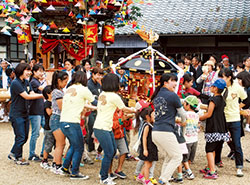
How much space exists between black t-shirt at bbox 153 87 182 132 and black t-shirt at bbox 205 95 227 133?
0.99 m

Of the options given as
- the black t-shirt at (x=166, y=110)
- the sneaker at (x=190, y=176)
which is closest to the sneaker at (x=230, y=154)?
the sneaker at (x=190, y=176)

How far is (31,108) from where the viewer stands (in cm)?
646

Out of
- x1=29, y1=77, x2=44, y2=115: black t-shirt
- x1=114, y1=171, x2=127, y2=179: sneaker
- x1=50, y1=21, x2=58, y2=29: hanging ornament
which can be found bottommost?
x1=114, y1=171, x2=127, y2=179: sneaker

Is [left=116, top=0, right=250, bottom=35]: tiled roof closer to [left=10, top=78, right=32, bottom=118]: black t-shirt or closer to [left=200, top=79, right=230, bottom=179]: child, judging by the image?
[left=200, top=79, right=230, bottom=179]: child

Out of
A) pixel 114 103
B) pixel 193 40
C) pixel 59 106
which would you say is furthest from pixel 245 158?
pixel 193 40

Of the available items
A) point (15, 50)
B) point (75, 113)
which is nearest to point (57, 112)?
point (75, 113)

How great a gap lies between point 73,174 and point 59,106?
3.49ft

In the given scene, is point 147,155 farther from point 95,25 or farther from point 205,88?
point 95,25

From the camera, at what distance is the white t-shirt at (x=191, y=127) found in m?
5.48

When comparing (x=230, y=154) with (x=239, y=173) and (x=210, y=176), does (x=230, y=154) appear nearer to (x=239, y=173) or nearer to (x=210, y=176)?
(x=239, y=173)

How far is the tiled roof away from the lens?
14.2 meters

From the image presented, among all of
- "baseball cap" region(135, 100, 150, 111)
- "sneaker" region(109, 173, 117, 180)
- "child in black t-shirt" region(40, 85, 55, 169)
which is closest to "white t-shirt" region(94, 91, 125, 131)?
"baseball cap" region(135, 100, 150, 111)

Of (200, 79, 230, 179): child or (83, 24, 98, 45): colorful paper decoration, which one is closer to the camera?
(200, 79, 230, 179): child

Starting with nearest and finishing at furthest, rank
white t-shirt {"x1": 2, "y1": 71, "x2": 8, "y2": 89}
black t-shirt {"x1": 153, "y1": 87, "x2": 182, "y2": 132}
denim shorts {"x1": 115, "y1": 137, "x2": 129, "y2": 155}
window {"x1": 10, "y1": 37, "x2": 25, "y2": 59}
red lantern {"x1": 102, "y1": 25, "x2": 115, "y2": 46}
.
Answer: black t-shirt {"x1": 153, "y1": 87, "x2": 182, "y2": 132} < denim shorts {"x1": 115, "y1": 137, "x2": 129, "y2": 155} < white t-shirt {"x1": 2, "y1": 71, "x2": 8, "y2": 89} < red lantern {"x1": 102, "y1": 25, "x2": 115, "y2": 46} < window {"x1": 10, "y1": 37, "x2": 25, "y2": 59}
